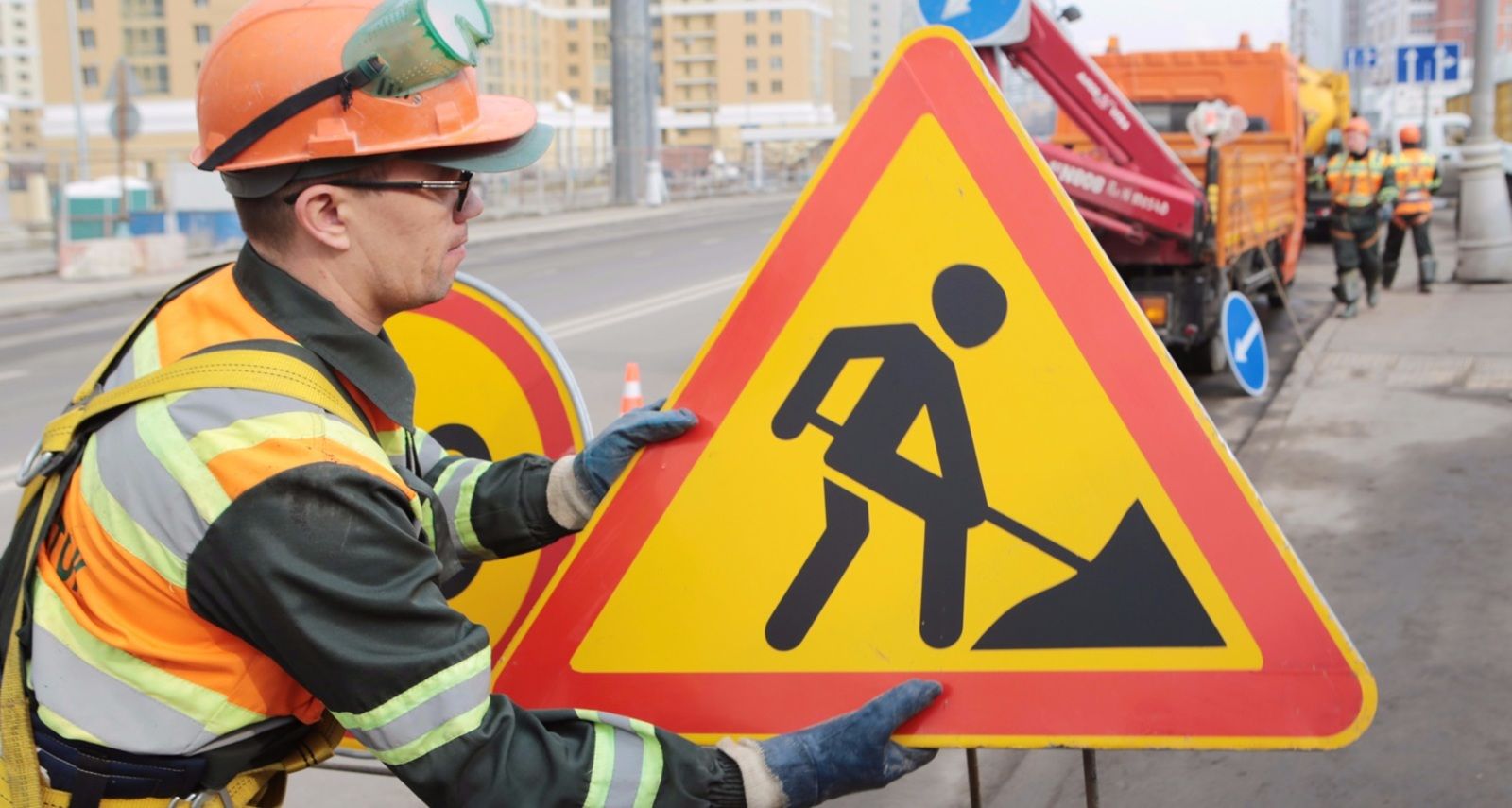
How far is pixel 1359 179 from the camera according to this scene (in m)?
14.9

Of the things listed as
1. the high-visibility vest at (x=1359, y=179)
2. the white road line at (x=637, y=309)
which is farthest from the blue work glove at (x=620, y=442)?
the high-visibility vest at (x=1359, y=179)

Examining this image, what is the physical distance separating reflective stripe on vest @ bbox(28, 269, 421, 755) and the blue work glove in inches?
16.9

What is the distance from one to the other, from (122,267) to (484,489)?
22.4 metres

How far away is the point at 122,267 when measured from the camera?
2303cm

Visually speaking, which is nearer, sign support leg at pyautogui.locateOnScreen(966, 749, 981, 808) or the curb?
sign support leg at pyautogui.locateOnScreen(966, 749, 981, 808)

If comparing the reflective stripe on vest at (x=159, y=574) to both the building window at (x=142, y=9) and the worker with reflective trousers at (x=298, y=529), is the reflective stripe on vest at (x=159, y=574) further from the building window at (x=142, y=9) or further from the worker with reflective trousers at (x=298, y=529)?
the building window at (x=142, y=9)

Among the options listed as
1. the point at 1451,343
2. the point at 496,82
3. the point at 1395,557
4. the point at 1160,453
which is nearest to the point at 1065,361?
the point at 1160,453

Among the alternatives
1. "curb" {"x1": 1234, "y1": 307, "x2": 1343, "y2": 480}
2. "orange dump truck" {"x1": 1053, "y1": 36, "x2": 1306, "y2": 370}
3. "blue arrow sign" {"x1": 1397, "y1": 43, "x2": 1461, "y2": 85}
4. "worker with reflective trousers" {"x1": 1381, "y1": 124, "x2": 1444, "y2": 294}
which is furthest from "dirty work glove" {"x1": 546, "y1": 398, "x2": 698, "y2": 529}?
"blue arrow sign" {"x1": 1397, "y1": 43, "x2": 1461, "y2": 85}

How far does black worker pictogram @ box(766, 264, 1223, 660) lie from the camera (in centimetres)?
204

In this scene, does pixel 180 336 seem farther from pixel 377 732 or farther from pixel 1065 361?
pixel 1065 361

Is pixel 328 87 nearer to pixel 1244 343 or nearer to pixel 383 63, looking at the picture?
pixel 383 63

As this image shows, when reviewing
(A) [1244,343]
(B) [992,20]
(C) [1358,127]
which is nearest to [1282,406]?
(A) [1244,343]

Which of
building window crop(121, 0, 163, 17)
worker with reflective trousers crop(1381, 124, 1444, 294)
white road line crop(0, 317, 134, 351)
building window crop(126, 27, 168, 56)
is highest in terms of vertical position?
building window crop(121, 0, 163, 17)

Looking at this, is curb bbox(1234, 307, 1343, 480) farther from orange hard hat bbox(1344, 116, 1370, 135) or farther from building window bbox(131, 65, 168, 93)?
building window bbox(131, 65, 168, 93)
